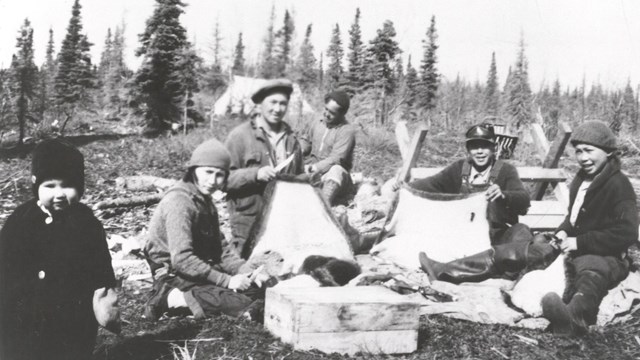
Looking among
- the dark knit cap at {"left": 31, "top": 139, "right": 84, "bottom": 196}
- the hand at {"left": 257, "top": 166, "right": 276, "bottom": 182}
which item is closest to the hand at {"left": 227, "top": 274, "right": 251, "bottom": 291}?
the hand at {"left": 257, "top": 166, "right": 276, "bottom": 182}

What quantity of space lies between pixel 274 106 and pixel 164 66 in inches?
786

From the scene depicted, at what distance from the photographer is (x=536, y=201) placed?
6.43m

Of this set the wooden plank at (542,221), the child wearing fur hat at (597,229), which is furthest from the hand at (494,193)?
the wooden plank at (542,221)

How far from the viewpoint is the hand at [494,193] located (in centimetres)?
507

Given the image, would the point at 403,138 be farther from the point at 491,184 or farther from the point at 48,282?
the point at 48,282

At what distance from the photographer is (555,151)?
21.5 feet

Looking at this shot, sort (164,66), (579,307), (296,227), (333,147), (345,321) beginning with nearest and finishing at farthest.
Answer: (345,321), (579,307), (296,227), (333,147), (164,66)

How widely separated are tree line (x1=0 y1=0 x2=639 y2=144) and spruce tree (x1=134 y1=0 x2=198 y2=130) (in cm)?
4

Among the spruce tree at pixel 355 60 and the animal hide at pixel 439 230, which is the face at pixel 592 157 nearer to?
the animal hide at pixel 439 230

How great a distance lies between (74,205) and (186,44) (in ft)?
72.6

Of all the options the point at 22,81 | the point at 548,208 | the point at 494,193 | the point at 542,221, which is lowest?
the point at 542,221

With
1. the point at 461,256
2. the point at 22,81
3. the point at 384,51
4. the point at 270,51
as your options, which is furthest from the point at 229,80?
the point at 461,256

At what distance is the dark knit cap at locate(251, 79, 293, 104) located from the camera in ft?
16.1

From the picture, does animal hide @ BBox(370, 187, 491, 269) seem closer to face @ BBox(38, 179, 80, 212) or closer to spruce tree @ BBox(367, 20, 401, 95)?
face @ BBox(38, 179, 80, 212)
